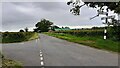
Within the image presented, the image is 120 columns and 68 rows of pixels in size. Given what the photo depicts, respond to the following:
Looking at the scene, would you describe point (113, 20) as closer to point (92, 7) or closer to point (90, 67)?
point (92, 7)

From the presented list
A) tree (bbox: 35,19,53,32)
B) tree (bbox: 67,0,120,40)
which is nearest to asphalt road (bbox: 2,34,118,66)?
tree (bbox: 67,0,120,40)

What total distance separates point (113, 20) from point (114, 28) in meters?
0.70

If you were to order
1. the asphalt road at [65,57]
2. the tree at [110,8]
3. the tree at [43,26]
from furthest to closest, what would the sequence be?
1. the tree at [43,26]
2. the tree at [110,8]
3. the asphalt road at [65,57]

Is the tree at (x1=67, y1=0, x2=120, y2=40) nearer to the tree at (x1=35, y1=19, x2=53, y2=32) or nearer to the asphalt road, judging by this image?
the asphalt road

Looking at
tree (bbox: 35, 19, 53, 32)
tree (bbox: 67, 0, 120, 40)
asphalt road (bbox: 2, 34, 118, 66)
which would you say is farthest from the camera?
tree (bbox: 35, 19, 53, 32)

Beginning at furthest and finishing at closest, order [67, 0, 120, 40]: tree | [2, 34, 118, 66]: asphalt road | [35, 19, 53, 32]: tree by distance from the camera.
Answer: [35, 19, 53, 32]: tree < [67, 0, 120, 40]: tree < [2, 34, 118, 66]: asphalt road

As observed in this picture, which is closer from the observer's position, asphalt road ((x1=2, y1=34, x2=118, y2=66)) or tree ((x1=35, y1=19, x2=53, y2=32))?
asphalt road ((x1=2, y1=34, x2=118, y2=66))

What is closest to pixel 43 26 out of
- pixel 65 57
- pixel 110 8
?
pixel 110 8

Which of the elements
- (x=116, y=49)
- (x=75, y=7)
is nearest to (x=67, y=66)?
(x=116, y=49)

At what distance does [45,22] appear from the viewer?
185125mm

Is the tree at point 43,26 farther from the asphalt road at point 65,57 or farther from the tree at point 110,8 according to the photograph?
the asphalt road at point 65,57

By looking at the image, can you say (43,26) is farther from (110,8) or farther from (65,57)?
(65,57)

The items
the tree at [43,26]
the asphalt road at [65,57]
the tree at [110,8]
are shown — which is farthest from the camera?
the tree at [43,26]

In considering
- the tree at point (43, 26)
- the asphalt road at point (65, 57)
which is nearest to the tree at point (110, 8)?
the asphalt road at point (65, 57)
